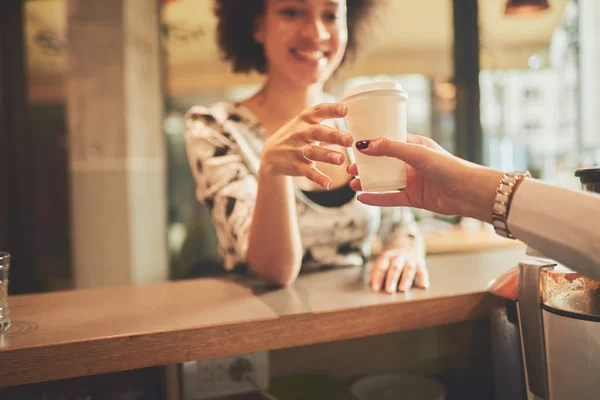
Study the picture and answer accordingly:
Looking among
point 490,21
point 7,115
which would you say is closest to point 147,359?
point 7,115

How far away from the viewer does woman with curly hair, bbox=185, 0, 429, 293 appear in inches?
37.9

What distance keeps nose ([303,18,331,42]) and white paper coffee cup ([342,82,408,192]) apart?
1.87ft

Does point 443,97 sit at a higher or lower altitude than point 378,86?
higher

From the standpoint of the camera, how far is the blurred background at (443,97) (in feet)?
10.4

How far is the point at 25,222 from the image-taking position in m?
3.16

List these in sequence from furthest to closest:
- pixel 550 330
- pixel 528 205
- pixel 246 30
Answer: pixel 246 30, pixel 550 330, pixel 528 205

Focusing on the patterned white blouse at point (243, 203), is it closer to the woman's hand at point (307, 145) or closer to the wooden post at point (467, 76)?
the woman's hand at point (307, 145)

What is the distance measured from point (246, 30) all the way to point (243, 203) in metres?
0.73

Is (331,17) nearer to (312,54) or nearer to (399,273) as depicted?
(312,54)

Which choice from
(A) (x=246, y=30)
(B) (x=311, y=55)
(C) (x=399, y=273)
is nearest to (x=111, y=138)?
(A) (x=246, y=30)

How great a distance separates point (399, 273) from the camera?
3.20 feet

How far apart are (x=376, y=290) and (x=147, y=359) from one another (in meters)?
0.47

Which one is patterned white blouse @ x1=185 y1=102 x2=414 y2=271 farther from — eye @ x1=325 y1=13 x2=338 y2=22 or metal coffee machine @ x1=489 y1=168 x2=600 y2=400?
metal coffee machine @ x1=489 y1=168 x2=600 y2=400

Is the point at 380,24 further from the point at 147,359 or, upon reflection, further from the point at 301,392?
the point at 147,359
